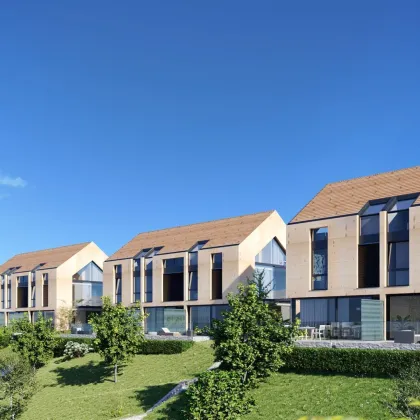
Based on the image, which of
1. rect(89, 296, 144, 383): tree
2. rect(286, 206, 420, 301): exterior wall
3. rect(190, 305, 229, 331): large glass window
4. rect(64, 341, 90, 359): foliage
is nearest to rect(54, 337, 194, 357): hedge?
rect(89, 296, 144, 383): tree

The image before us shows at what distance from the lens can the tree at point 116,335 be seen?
3622cm

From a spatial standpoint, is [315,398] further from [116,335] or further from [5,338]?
[5,338]

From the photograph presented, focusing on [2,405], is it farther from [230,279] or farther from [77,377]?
[230,279]

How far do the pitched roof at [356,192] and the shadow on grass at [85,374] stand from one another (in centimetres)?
1669

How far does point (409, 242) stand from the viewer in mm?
34344

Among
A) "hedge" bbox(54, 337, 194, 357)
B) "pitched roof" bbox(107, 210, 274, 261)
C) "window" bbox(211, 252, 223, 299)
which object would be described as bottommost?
"hedge" bbox(54, 337, 194, 357)

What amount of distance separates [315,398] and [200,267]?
27190 millimetres

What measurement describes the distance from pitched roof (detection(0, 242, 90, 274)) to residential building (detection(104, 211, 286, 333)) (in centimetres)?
1220

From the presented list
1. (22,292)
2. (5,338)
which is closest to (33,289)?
(22,292)

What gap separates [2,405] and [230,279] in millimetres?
21995

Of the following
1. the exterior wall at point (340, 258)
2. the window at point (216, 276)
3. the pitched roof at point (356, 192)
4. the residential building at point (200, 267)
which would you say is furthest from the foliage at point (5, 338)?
the pitched roof at point (356, 192)

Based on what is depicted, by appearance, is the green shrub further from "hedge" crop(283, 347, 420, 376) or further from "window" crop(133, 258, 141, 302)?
"window" crop(133, 258, 141, 302)

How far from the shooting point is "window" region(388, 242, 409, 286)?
34.7 m

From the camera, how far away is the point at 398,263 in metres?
35.1
